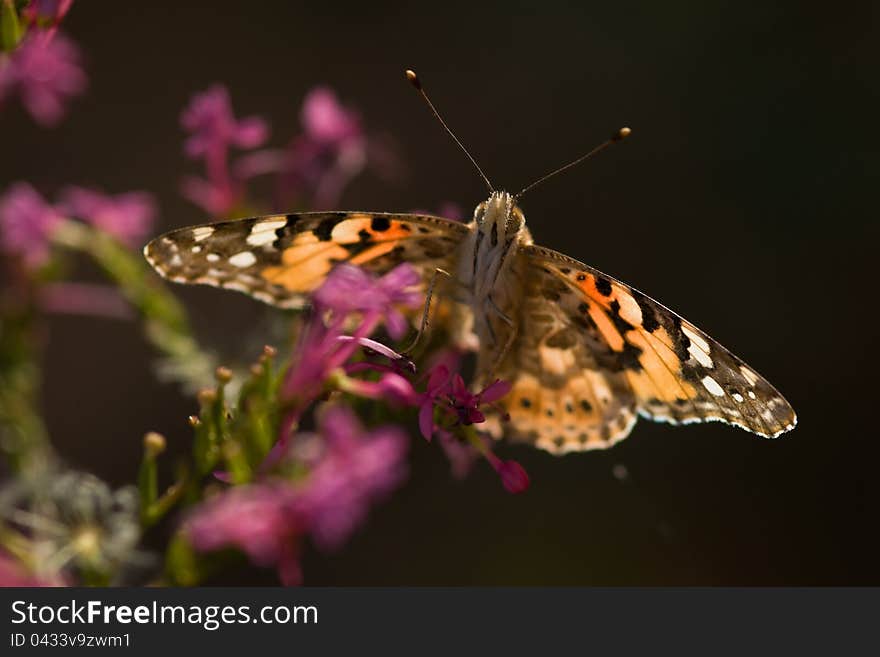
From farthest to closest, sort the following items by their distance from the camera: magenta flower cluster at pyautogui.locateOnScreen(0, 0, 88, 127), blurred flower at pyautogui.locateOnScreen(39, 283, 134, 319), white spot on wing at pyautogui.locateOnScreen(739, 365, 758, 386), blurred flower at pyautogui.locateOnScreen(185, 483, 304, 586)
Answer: blurred flower at pyautogui.locateOnScreen(39, 283, 134, 319) → magenta flower cluster at pyautogui.locateOnScreen(0, 0, 88, 127) → white spot on wing at pyautogui.locateOnScreen(739, 365, 758, 386) → blurred flower at pyautogui.locateOnScreen(185, 483, 304, 586)

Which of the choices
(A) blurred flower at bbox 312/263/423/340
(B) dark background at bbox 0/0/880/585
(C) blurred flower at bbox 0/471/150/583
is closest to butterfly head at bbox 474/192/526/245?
(A) blurred flower at bbox 312/263/423/340

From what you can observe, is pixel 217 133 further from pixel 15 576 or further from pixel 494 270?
pixel 15 576

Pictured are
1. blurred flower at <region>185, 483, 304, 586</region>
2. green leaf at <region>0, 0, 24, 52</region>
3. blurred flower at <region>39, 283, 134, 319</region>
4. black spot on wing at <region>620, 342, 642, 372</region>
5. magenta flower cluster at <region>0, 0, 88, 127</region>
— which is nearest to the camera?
blurred flower at <region>185, 483, 304, 586</region>

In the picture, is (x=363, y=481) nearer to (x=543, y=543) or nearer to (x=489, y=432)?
(x=489, y=432)

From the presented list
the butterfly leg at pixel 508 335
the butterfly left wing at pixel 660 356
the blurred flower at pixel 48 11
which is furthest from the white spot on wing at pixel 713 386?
the blurred flower at pixel 48 11

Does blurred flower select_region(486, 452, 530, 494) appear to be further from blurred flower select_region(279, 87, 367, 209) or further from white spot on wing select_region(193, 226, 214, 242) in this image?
blurred flower select_region(279, 87, 367, 209)

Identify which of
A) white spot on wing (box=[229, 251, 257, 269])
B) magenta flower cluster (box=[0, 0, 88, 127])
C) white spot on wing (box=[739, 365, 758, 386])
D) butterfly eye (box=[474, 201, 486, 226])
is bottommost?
white spot on wing (box=[739, 365, 758, 386])

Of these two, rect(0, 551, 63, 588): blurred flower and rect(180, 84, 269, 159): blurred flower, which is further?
rect(180, 84, 269, 159): blurred flower

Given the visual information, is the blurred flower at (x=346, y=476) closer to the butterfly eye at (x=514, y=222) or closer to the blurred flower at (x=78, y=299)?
the butterfly eye at (x=514, y=222)

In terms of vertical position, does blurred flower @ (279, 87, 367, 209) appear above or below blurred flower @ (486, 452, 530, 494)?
above
